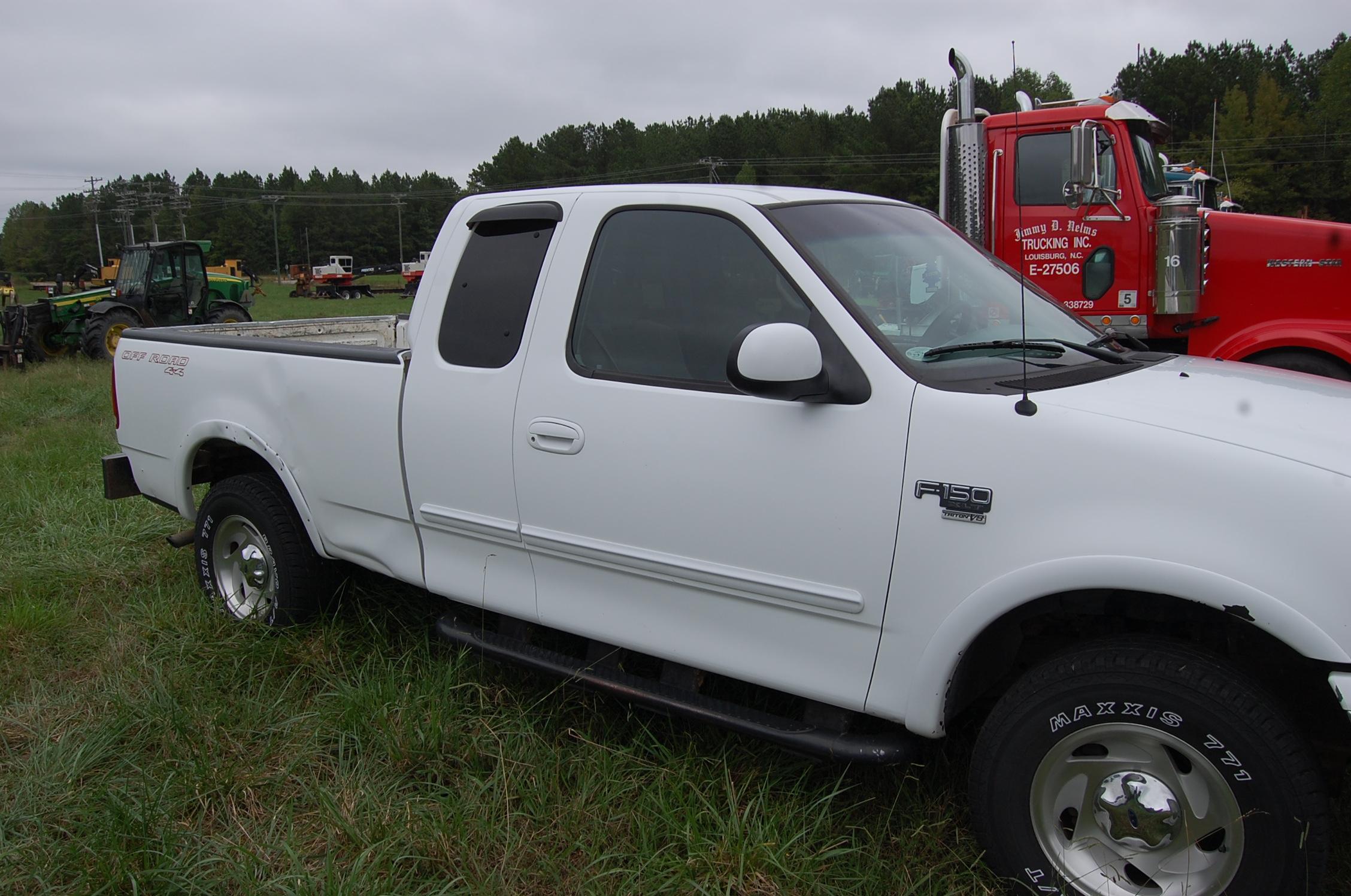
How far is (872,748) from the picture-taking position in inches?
104

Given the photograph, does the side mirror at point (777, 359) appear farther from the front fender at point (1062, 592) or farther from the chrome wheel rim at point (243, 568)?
the chrome wheel rim at point (243, 568)

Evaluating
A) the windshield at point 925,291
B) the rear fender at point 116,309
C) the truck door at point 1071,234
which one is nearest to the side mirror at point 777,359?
the windshield at point 925,291

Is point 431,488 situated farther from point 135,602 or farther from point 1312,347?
point 1312,347

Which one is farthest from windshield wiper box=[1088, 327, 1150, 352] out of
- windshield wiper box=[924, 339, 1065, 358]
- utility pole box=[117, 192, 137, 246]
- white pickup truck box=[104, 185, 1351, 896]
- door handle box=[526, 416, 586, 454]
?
utility pole box=[117, 192, 137, 246]

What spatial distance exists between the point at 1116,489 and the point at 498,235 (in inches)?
89.1

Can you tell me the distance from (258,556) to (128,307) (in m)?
15.4

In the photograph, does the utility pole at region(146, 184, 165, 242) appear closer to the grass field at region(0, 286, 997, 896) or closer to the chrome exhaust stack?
the chrome exhaust stack

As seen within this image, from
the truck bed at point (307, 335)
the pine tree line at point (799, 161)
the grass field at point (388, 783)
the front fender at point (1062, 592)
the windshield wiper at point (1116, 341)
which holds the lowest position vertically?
the grass field at point (388, 783)

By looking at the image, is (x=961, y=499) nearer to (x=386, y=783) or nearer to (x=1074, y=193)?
(x=386, y=783)

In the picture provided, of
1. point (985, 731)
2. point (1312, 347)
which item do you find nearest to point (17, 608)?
point (985, 731)

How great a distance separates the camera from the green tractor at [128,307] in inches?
671

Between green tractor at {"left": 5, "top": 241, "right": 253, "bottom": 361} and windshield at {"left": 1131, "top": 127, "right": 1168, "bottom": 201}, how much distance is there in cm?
1474

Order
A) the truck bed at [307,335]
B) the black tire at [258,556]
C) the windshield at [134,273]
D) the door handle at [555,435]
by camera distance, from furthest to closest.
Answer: the windshield at [134,273] < the black tire at [258,556] < the truck bed at [307,335] < the door handle at [555,435]

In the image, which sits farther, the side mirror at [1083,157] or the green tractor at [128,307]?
the green tractor at [128,307]
